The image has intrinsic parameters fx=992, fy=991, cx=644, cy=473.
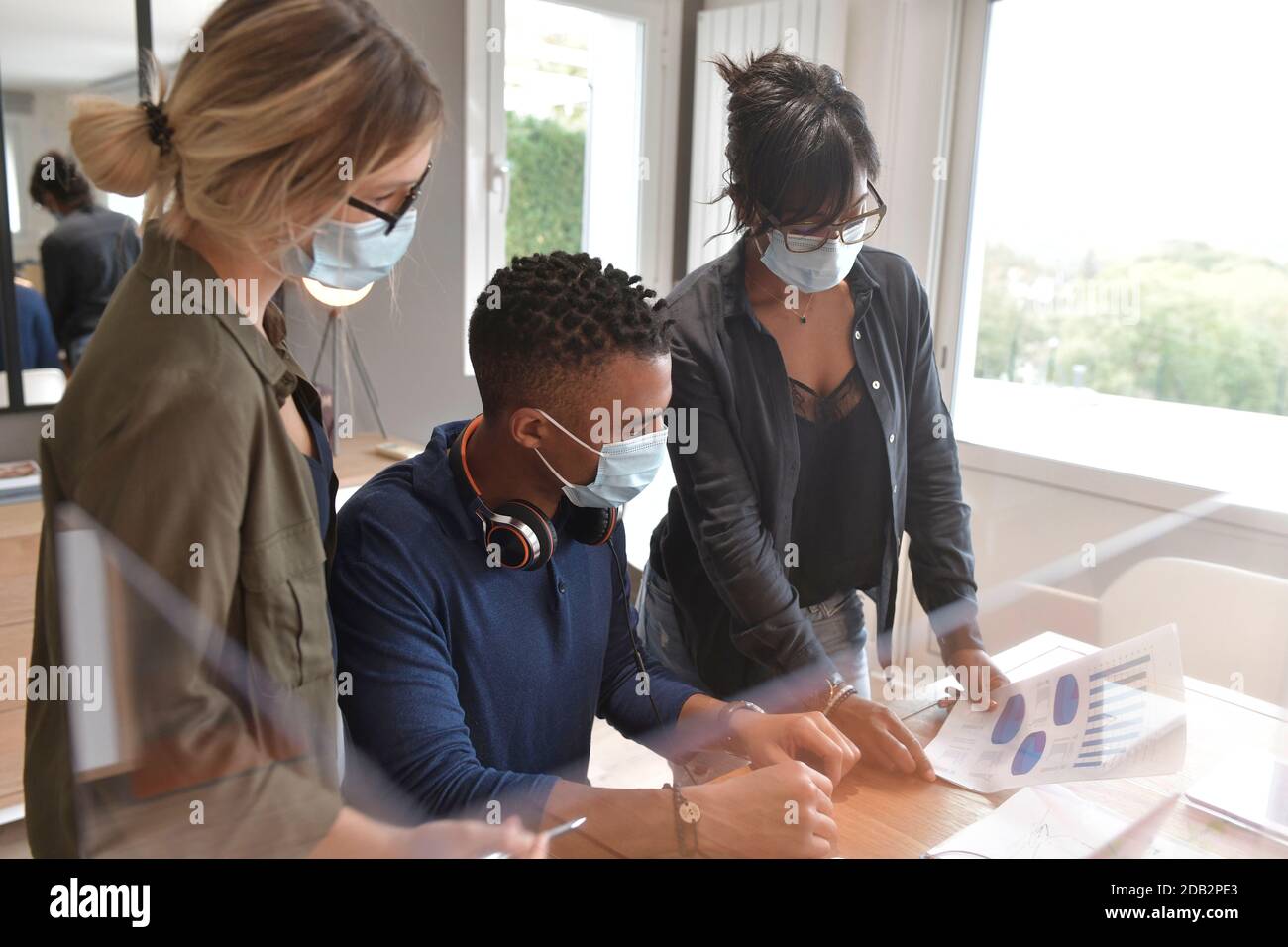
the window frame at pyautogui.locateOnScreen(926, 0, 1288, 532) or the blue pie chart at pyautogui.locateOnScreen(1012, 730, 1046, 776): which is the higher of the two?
the window frame at pyautogui.locateOnScreen(926, 0, 1288, 532)

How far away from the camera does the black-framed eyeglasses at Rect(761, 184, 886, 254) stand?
4.37ft

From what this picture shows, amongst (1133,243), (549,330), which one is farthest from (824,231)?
(1133,243)

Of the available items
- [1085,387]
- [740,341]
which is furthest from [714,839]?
[1085,387]

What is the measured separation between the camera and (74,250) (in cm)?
220

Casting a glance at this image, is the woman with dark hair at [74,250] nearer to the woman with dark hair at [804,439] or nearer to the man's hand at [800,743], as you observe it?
the woman with dark hair at [804,439]

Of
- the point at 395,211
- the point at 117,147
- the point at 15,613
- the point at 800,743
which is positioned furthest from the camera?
the point at 15,613

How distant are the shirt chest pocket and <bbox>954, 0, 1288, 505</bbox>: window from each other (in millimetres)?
2287

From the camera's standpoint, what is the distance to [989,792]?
3.69 feet

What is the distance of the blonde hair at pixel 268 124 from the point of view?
0.76 meters

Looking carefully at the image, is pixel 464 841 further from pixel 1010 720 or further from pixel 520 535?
pixel 1010 720

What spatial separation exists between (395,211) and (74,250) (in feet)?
5.48

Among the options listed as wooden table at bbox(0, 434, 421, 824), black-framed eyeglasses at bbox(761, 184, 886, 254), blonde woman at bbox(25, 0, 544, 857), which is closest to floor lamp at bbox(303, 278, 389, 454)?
wooden table at bbox(0, 434, 421, 824)

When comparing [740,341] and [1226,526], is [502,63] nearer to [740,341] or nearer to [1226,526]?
[740,341]

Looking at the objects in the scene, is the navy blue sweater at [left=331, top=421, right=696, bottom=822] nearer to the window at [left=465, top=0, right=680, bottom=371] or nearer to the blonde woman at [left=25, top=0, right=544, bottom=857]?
the blonde woman at [left=25, top=0, right=544, bottom=857]
